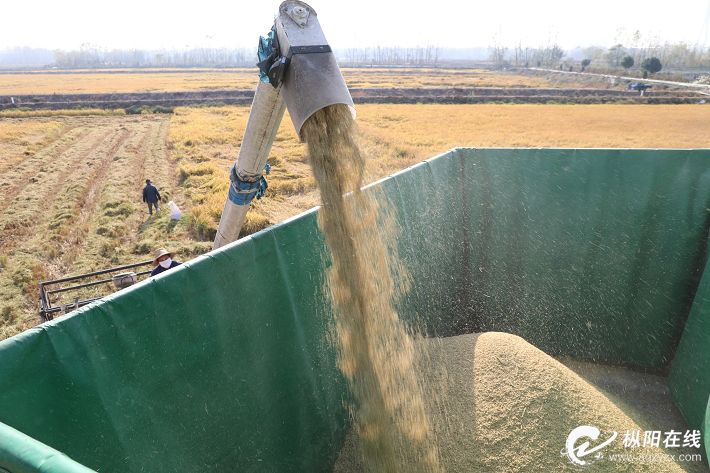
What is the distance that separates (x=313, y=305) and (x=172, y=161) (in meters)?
15.5

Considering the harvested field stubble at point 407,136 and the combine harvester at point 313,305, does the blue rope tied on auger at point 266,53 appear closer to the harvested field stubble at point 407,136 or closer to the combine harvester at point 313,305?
the combine harvester at point 313,305

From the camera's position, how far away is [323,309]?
3.52 metres

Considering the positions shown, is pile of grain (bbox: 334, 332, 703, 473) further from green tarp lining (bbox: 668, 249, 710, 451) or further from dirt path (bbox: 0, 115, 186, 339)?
dirt path (bbox: 0, 115, 186, 339)

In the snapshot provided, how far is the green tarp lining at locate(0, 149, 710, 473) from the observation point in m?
2.05

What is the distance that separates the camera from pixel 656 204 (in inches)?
189

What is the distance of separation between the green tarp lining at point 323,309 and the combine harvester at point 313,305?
1cm

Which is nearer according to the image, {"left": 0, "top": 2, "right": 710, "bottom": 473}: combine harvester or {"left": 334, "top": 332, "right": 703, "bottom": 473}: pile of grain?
{"left": 0, "top": 2, "right": 710, "bottom": 473}: combine harvester

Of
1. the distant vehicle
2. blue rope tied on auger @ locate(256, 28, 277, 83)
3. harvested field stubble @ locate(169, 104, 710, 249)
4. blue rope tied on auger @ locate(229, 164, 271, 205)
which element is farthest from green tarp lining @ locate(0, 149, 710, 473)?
the distant vehicle

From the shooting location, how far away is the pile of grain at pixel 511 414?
2934 mm

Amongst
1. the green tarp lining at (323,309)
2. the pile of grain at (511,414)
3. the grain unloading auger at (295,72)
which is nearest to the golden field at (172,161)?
the grain unloading auger at (295,72)

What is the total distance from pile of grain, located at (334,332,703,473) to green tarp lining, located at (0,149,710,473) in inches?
34.0

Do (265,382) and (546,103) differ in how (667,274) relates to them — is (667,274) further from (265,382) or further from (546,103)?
(546,103)

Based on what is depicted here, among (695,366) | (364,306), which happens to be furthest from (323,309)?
(695,366)

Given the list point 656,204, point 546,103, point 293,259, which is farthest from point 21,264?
point 546,103
